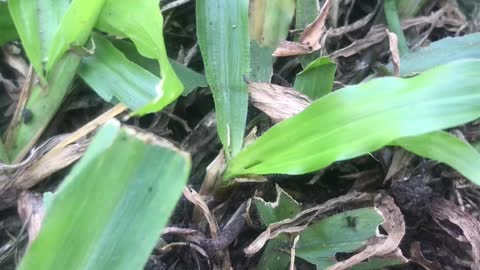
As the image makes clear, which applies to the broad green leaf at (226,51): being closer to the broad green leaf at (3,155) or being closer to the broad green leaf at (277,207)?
the broad green leaf at (277,207)

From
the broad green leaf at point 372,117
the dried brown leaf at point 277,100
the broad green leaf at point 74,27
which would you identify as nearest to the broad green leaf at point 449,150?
the broad green leaf at point 372,117

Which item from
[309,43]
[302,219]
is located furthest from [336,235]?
[309,43]

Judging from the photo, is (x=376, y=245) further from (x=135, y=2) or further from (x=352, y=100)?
(x=135, y=2)

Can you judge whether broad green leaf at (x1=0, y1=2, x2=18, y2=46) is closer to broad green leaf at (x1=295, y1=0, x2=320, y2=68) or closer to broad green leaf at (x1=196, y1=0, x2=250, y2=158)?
broad green leaf at (x1=196, y1=0, x2=250, y2=158)

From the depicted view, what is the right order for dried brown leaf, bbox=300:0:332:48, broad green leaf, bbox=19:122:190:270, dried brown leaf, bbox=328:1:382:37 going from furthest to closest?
1. dried brown leaf, bbox=328:1:382:37
2. dried brown leaf, bbox=300:0:332:48
3. broad green leaf, bbox=19:122:190:270

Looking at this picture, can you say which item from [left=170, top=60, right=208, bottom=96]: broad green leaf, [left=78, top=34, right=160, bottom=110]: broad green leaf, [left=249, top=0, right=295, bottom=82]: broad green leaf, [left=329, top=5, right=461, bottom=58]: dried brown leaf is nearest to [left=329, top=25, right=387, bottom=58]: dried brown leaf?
[left=329, top=5, right=461, bottom=58]: dried brown leaf

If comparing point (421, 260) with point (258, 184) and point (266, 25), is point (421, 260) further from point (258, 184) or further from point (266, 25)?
point (266, 25)
